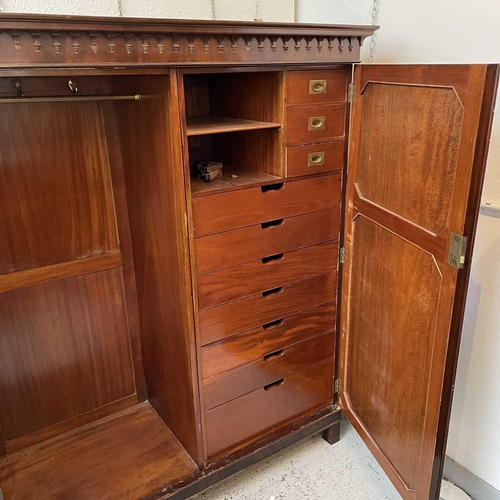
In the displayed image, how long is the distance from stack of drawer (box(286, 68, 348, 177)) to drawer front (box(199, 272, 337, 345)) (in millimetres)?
375

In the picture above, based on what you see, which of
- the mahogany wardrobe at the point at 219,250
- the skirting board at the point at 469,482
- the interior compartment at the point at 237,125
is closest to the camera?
the mahogany wardrobe at the point at 219,250

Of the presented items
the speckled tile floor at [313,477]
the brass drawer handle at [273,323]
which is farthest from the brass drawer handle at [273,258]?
the speckled tile floor at [313,477]

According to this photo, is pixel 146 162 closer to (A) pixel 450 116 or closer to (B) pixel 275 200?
(B) pixel 275 200

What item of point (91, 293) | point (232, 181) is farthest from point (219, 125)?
point (91, 293)

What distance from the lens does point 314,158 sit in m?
1.43

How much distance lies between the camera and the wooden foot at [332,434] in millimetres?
1823

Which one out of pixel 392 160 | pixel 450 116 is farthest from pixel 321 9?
pixel 450 116

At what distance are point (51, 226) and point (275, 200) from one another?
720mm

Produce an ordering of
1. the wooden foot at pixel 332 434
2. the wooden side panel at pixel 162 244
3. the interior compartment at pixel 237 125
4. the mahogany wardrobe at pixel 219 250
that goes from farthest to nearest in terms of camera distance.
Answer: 1. the wooden foot at pixel 332 434
2. the interior compartment at pixel 237 125
3. the wooden side panel at pixel 162 244
4. the mahogany wardrobe at pixel 219 250

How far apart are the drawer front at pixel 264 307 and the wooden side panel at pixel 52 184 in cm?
52

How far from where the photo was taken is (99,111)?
1.49 metres

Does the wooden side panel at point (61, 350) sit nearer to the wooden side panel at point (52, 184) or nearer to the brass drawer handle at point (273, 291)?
the wooden side panel at point (52, 184)

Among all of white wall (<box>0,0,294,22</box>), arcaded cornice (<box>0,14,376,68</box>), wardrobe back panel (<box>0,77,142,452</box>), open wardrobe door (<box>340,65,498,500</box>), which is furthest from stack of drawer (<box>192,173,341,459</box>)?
white wall (<box>0,0,294,22</box>)

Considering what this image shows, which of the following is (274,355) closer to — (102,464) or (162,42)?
(102,464)
